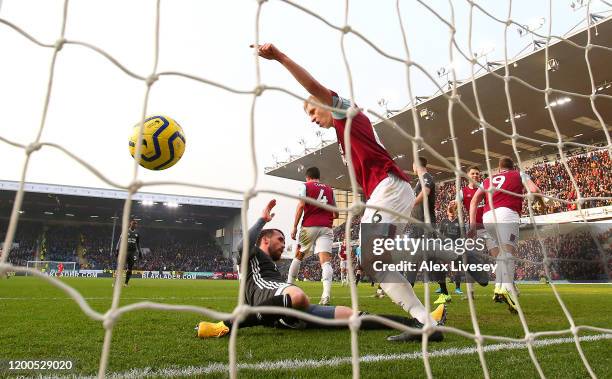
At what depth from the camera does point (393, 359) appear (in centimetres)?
231

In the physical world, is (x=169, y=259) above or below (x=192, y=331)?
above

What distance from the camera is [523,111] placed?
1766 centimetres

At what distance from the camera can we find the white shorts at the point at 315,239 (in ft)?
20.6

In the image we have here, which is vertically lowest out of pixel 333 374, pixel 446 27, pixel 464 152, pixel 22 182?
pixel 333 374

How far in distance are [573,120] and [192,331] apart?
20.0 m

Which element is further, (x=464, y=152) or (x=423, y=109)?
(x=464, y=152)

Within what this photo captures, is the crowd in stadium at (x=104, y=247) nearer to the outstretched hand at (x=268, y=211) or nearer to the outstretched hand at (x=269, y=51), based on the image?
the outstretched hand at (x=268, y=211)

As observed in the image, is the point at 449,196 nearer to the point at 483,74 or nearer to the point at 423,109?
the point at 423,109

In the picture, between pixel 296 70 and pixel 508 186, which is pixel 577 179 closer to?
pixel 508 186

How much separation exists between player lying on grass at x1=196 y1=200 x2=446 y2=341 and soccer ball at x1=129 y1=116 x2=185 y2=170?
3.39ft

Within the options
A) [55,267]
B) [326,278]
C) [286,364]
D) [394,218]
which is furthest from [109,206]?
[286,364]

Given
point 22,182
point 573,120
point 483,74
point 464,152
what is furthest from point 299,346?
point 464,152

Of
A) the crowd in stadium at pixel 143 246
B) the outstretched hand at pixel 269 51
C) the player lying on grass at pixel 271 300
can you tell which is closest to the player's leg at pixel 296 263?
the player lying on grass at pixel 271 300

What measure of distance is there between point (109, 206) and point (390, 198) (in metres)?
35.1
